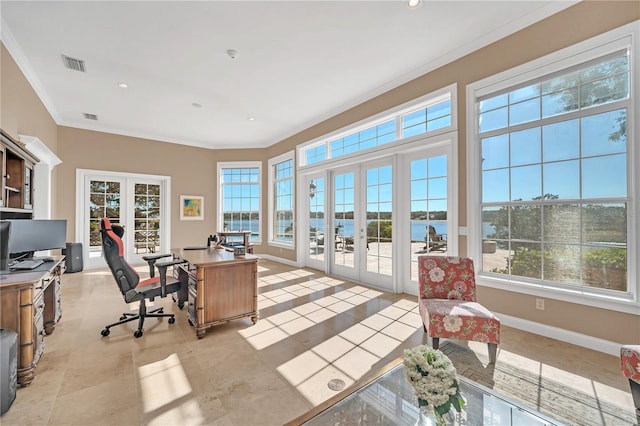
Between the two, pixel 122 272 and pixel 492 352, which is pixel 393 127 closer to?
pixel 492 352

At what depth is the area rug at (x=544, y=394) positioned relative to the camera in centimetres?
165

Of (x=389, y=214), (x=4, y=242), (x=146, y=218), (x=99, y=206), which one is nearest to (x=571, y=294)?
(x=389, y=214)

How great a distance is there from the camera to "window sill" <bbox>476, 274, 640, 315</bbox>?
231cm

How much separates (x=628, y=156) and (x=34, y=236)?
588 centimetres

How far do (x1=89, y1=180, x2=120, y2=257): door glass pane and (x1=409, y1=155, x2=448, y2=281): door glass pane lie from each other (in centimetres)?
659

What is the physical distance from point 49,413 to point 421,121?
4725 millimetres

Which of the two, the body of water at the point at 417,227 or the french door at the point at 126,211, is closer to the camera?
the body of water at the point at 417,227

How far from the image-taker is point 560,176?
2.71m

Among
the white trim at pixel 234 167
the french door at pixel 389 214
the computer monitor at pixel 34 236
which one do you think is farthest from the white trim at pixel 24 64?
the french door at pixel 389 214

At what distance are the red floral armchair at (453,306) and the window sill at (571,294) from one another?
2.11ft

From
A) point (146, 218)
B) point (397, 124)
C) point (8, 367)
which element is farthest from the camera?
point (146, 218)

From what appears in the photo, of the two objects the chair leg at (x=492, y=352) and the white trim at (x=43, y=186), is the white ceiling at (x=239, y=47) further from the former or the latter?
the chair leg at (x=492, y=352)

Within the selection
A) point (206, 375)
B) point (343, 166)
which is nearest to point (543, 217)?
point (343, 166)

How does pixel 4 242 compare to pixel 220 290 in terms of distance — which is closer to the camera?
pixel 4 242
